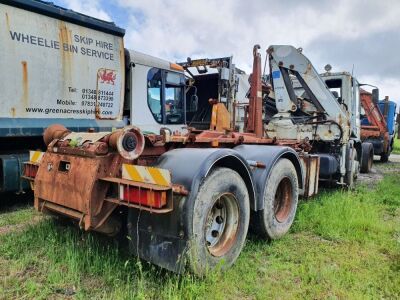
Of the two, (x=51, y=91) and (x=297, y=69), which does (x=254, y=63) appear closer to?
(x=297, y=69)

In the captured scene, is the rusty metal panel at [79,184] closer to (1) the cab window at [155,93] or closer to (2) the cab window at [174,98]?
(1) the cab window at [155,93]

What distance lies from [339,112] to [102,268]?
5.13m

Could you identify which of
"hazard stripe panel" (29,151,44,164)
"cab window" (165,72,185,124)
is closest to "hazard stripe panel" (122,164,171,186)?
"hazard stripe panel" (29,151,44,164)

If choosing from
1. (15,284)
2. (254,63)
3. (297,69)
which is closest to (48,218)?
(15,284)

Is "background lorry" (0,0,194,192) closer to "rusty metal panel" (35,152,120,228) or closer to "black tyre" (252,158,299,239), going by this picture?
"rusty metal panel" (35,152,120,228)

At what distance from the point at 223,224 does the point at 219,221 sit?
0.17 ft

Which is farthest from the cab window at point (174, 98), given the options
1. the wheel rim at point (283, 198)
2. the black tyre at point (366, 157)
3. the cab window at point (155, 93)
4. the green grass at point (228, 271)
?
the black tyre at point (366, 157)

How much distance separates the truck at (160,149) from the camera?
8.80 ft

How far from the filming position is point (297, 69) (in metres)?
6.49

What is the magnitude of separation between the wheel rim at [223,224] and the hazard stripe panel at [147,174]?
681 mm

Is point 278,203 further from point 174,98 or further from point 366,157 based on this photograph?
point 366,157

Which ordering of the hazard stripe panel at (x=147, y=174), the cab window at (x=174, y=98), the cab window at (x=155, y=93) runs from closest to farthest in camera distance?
1. the hazard stripe panel at (x=147, y=174)
2. the cab window at (x=155, y=93)
3. the cab window at (x=174, y=98)

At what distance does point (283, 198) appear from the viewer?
172 inches

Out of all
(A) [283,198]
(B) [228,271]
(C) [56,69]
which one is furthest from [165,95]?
(B) [228,271]
